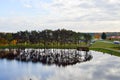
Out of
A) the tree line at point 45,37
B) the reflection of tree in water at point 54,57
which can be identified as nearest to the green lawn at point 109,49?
the reflection of tree in water at point 54,57

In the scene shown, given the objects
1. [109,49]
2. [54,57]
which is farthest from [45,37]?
[54,57]

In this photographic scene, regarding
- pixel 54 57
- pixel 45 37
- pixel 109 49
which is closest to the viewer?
pixel 54 57

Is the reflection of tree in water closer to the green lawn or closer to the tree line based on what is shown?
the green lawn

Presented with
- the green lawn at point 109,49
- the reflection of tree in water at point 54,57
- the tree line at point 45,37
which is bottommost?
the reflection of tree in water at point 54,57

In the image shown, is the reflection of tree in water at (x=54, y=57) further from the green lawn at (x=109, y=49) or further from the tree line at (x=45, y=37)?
the tree line at (x=45, y=37)

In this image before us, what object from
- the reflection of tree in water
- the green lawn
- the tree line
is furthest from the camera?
the tree line

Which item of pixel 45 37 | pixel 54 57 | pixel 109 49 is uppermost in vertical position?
pixel 45 37

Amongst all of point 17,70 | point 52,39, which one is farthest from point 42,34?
point 17,70

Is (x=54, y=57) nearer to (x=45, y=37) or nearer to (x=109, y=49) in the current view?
(x=109, y=49)

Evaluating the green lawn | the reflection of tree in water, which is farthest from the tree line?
the reflection of tree in water

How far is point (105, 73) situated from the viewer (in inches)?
1825

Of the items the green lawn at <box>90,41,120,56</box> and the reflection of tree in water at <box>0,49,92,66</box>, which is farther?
the green lawn at <box>90,41,120,56</box>

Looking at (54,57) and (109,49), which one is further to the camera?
(109,49)

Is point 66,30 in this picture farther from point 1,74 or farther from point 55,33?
point 1,74
